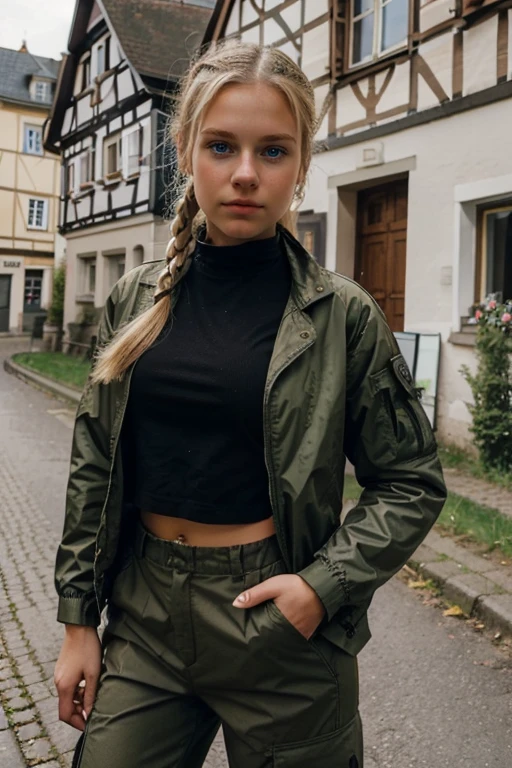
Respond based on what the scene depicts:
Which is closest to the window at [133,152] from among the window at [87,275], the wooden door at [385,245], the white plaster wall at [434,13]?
the window at [87,275]

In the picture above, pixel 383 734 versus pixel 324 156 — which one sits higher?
pixel 324 156

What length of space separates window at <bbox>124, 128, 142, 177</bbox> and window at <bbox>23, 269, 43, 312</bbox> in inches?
575

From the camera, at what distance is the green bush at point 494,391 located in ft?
22.6

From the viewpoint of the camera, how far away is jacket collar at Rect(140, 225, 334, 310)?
1.42 meters

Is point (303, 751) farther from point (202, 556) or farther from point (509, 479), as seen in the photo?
point (509, 479)

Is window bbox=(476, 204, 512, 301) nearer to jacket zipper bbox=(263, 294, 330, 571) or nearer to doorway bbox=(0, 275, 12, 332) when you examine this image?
jacket zipper bbox=(263, 294, 330, 571)

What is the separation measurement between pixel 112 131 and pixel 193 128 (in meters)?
18.3

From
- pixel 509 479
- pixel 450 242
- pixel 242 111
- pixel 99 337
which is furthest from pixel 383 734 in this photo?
pixel 450 242

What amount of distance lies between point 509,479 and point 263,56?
5.86 m

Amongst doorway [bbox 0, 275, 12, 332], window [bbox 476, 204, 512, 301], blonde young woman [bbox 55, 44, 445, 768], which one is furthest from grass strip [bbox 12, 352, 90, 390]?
blonde young woman [bbox 55, 44, 445, 768]

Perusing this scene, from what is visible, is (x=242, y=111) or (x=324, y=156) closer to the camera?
(x=242, y=111)

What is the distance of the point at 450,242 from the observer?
8.05 m

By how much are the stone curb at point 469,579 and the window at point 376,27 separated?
21.1ft

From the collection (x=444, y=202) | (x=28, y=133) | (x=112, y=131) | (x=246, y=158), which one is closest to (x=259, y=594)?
(x=246, y=158)
